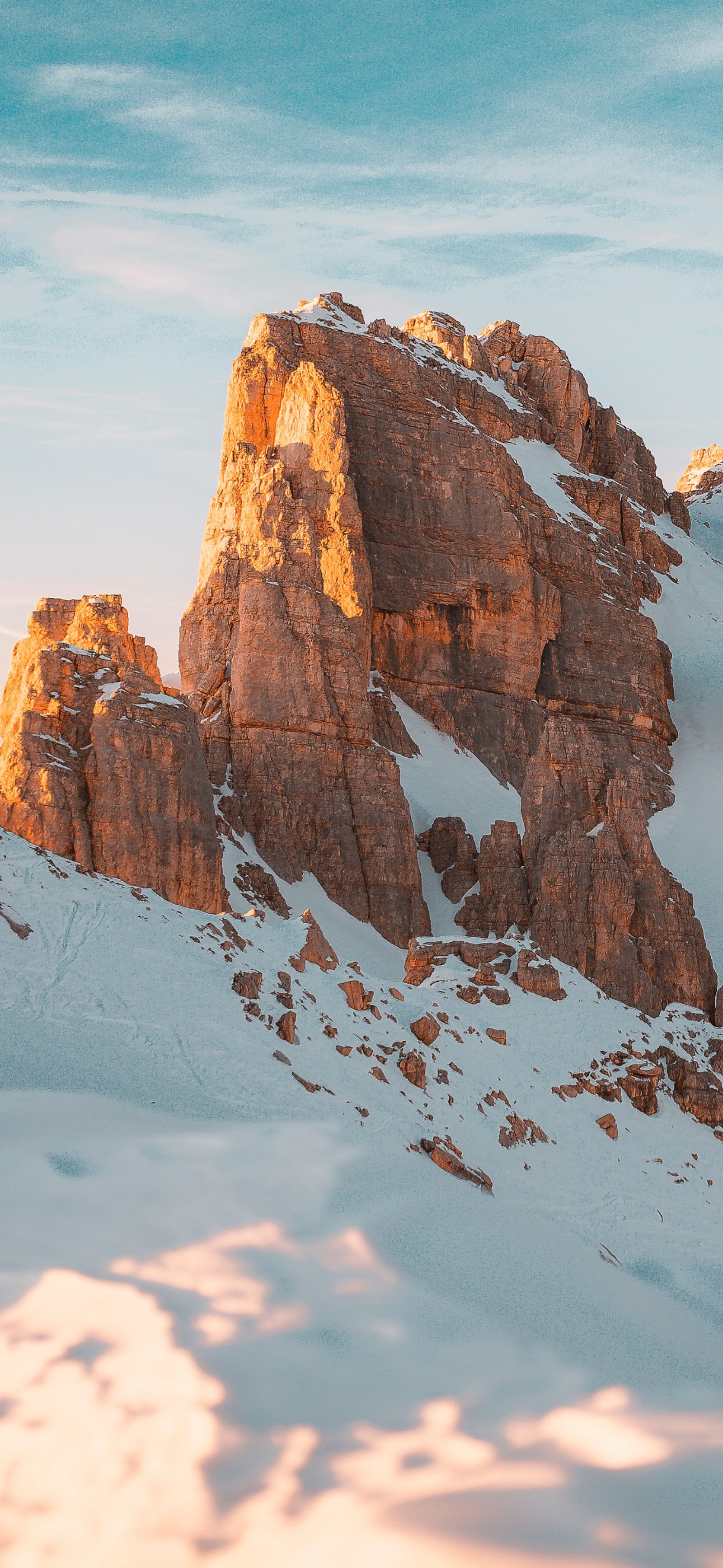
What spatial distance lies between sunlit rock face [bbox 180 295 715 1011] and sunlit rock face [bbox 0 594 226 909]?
19.6ft

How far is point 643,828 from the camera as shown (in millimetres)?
40594

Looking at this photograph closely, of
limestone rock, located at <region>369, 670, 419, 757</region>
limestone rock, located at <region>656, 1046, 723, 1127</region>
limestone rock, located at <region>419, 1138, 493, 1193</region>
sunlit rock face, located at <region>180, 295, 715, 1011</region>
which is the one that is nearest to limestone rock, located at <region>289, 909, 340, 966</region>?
limestone rock, located at <region>419, 1138, 493, 1193</region>

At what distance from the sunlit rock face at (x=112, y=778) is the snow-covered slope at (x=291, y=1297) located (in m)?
16.0

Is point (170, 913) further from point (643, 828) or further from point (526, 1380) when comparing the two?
point (643, 828)

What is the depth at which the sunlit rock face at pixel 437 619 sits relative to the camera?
1587 inches

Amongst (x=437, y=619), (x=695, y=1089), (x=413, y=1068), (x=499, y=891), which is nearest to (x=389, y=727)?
(x=437, y=619)

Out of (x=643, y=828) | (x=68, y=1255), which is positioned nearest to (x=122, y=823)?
(x=643, y=828)

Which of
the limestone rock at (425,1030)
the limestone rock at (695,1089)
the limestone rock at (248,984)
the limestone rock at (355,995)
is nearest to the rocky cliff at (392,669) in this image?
the limestone rock at (695,1089)

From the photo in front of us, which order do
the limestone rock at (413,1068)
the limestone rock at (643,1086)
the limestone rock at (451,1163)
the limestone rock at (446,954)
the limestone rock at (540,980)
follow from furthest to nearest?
1. the limestone rock at (446,954)
2. the limestone rock at (540,980)
3. the limestone rock at (643,1086)
4. the limestone rock at (413,1068)
5. the limestone rock at (451,1163)

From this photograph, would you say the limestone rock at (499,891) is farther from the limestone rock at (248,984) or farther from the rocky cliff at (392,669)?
the limestone rock at (248,984)

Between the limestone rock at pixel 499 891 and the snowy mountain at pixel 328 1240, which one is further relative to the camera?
the limestone rock at pixel 499 891

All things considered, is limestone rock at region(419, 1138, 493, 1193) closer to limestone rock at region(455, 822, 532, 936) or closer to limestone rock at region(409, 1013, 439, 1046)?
limestone rock at region(409, 1013, 439, 1046)

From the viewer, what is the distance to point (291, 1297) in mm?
8227

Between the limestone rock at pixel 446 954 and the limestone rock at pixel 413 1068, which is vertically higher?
the limestone rock at pixel 446 954
